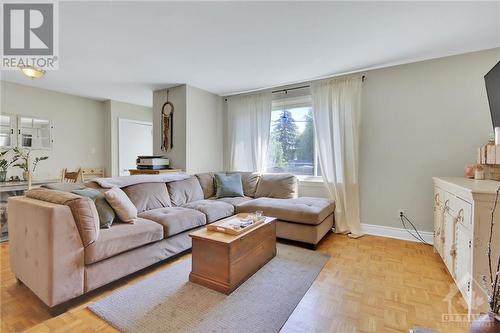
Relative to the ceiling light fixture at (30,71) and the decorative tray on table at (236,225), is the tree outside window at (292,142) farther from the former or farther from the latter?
the ceiling light fixture at (30,71)

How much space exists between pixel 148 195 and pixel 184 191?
549mm

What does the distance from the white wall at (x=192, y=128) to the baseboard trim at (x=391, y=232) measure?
9.13 ft

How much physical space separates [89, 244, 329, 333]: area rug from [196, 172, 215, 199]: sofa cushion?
1552 mm

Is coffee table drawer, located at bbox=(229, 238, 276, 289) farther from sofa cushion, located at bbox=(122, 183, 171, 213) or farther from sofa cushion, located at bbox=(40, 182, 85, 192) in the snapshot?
sofa cushion, located at bbox=(40, 182, 85, 192)

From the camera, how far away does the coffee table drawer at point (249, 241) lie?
6.06ft

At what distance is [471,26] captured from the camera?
84.4 inches

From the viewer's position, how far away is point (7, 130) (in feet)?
12.2

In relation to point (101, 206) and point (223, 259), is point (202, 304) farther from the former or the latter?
point (101, 206)

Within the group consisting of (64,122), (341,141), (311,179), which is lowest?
(311,179)

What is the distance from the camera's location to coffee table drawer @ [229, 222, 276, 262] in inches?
72.7

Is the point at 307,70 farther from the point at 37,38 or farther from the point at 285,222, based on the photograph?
the point at 37,38

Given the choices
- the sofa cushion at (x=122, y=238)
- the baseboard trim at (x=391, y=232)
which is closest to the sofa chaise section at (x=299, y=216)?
the baseboard trim at (x=391, y=232)

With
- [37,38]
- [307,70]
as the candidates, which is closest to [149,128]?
[37,38]

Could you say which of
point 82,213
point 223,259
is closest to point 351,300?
point 223,259
